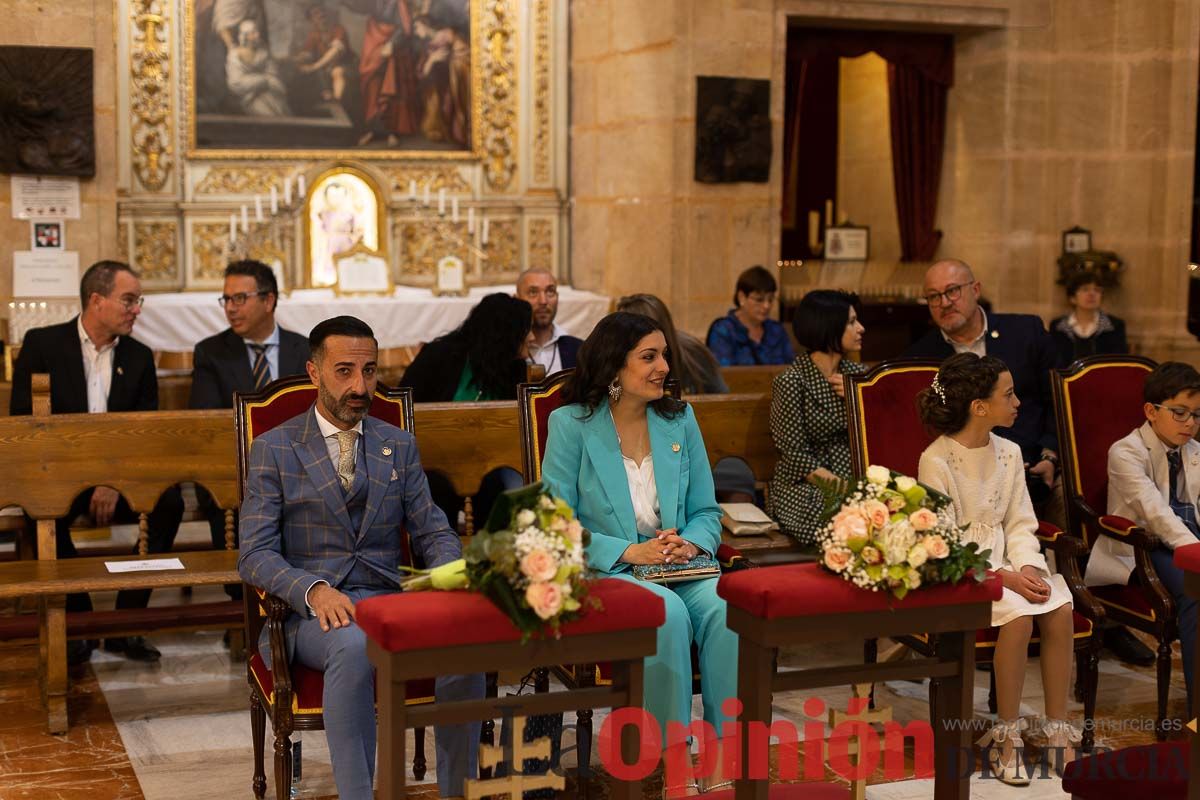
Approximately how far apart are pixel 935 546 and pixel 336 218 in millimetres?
7592

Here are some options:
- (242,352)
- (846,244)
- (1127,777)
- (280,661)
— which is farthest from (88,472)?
(846,244)

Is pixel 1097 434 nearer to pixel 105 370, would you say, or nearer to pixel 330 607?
pixel 330 607

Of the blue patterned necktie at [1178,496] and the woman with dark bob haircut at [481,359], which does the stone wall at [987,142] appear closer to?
the woman with dark bob haircut at [481,359]

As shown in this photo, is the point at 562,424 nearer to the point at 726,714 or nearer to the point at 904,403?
the point at 726,714

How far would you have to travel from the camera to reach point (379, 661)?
3.25m

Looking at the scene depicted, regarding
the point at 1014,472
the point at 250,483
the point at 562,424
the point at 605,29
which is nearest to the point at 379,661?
the point at 250,483

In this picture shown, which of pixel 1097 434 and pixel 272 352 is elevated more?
pixel 272 352

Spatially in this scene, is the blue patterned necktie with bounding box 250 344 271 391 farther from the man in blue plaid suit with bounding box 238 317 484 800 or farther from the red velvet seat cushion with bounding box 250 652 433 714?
the red velvet seat cushion with bounding box 250 652 433 714

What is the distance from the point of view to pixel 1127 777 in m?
3.36

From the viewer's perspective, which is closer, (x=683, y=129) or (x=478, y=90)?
(x=683, y=129)

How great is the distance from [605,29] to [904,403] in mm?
5876

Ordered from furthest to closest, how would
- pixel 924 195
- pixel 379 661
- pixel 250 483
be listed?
pixel 924 195 < pixel 250 483 < pixel 379 661

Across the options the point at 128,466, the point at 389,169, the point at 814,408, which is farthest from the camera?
the point at 389,169

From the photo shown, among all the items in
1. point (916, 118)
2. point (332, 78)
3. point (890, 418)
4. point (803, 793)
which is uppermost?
point (332, 78)
